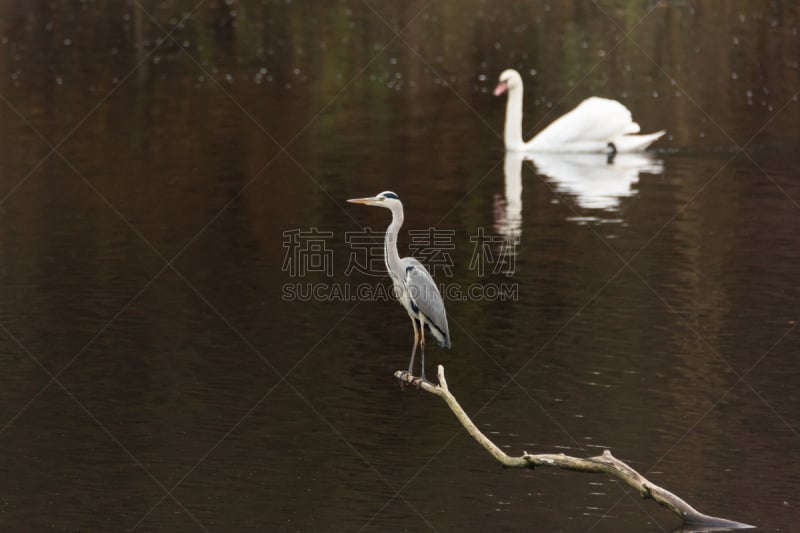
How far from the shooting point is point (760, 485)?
419 inches

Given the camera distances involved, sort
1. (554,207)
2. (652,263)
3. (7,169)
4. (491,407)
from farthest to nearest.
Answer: (7,169)
(554,207)
(652,263)
(491,407)

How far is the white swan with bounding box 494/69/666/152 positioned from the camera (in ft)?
78.4

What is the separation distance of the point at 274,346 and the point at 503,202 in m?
7.34

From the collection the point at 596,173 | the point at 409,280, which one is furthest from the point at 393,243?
the point at 596,173

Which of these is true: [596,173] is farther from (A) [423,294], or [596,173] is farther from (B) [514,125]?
(A) [423,294]

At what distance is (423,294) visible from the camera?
993cm

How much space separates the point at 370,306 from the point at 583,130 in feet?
30.8

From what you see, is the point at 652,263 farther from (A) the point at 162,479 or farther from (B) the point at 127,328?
(A) the point at 162,479

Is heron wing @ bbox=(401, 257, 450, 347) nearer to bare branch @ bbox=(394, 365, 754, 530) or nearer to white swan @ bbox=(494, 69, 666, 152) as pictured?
bare branch @ bbox=(394, 365, 754, 530)

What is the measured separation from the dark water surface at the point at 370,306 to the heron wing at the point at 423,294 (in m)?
1.29

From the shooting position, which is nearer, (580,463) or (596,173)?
(580,463)

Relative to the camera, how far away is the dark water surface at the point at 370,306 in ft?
35.1

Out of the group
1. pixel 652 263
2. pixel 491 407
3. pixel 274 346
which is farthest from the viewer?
pixel 652 263

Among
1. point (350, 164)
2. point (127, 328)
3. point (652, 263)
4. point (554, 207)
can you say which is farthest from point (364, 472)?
point (350, 164)
